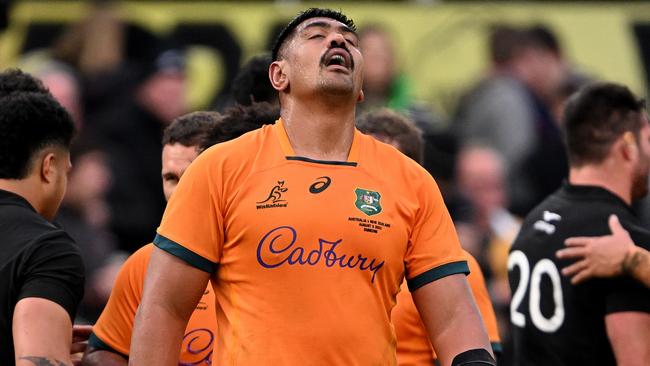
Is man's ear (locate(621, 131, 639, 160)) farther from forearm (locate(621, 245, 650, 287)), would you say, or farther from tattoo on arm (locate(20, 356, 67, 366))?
tattoo on arm (locate(20, 356, 67, 366))

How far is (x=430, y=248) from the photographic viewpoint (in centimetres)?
512

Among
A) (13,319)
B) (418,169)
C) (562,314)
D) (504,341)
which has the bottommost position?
(504,341)

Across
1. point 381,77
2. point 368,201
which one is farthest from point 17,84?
point 381,77

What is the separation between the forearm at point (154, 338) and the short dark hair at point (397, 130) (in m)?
2.09

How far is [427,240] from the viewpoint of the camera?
5.13m

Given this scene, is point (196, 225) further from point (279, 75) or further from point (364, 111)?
point (364, 111)

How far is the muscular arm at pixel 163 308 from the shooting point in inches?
192

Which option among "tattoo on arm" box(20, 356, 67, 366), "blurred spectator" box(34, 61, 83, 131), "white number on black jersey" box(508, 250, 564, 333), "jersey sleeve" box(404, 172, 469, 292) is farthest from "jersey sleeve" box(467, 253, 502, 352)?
"blurred spectator" box(34, 61, 83, 131)

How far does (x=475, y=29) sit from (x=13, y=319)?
873 cm

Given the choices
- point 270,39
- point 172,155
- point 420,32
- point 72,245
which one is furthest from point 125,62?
point 72,245

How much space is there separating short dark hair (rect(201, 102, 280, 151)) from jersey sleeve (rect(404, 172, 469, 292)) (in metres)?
0.98

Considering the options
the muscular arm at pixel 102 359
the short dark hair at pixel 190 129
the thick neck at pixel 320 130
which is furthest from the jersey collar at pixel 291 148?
the muscular arm at pixel 102 359

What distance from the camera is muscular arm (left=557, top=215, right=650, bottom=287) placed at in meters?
6.45

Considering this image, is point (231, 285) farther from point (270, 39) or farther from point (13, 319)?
point (270, 39)
